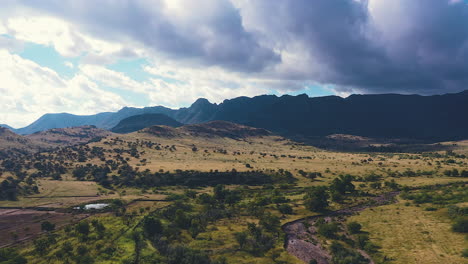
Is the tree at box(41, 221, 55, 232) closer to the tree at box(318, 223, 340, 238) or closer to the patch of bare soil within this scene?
the patch of bare soil

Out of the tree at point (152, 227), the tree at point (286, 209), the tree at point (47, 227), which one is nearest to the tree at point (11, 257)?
the tree at point (47, 227)

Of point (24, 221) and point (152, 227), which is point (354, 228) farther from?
point (24, 221)

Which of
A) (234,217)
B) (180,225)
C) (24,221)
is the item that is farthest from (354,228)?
(24,221)

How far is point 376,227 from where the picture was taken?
72.2 meters

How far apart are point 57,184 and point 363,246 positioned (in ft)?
424

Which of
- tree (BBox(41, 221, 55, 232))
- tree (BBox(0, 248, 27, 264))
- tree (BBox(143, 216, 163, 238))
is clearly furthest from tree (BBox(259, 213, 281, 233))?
tree (BBox(41, 221, 55, 232))

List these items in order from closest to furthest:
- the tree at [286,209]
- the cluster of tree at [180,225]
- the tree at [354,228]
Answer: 1. the cluster of tree at [180,225]
2. the tree at [354,228]
3. the tree at [286,209]

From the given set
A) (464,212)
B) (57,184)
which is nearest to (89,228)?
(57,184)

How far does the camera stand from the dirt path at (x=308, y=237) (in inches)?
2325

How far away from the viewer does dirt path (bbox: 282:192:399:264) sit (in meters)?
59.1

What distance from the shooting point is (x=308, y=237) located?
67750 mm

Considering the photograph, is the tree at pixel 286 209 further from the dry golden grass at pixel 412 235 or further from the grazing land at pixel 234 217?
the dry golden grass at pixel 412 235

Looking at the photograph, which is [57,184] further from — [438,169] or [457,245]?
[438,169]

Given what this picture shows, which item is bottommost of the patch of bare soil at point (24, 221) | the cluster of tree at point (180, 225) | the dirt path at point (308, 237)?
the dirt path at point (308, 237)
